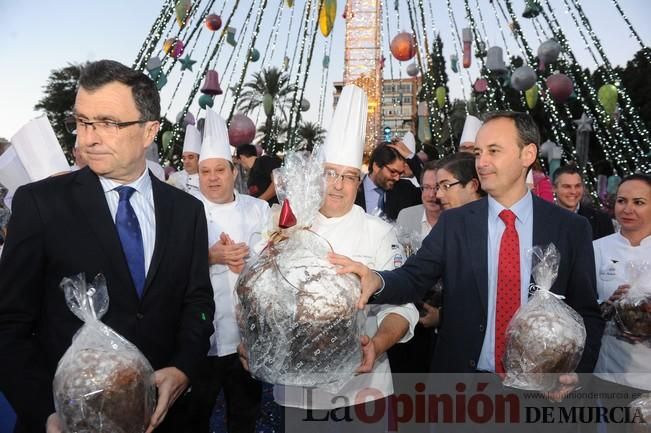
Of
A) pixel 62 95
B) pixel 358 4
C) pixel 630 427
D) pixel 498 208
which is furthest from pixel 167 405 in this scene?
pixel 62 95

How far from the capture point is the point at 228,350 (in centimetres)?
410

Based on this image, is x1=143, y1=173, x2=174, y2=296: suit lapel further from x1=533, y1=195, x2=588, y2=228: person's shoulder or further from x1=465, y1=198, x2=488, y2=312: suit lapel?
x1=533, y1=195, x2=588, y2=228: person's shoulder

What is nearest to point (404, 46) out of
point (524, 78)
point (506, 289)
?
point (524, 78)

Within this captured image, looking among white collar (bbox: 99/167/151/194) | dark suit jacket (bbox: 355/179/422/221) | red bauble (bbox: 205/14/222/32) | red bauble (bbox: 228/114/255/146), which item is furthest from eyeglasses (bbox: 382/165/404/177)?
red bauble (bbox: 205/14/222/32)

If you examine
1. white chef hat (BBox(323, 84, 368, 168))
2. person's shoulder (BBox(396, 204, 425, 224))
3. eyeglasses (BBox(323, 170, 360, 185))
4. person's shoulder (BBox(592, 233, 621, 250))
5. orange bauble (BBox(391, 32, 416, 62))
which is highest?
orange bauble (BBox(391, 32, 416, 62))

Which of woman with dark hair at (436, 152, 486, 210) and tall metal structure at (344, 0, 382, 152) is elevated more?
tall metal structure at (344, 0, 382, 152)

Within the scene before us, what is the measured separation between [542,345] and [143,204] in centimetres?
173

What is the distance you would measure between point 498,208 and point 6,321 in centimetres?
225

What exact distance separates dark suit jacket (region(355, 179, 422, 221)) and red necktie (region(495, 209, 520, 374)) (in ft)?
10.7

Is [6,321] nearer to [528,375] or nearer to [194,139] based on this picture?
[528,375]

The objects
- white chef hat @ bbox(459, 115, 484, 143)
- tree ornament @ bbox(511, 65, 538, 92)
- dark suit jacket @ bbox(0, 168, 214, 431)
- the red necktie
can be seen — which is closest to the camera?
dark suit jacket @ bbox(0, 168, 214, 431)

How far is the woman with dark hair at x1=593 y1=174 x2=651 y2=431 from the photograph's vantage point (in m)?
3.64

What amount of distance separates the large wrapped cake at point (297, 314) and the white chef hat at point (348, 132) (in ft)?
2.79

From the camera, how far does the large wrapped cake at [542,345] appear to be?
2414 millimetres
